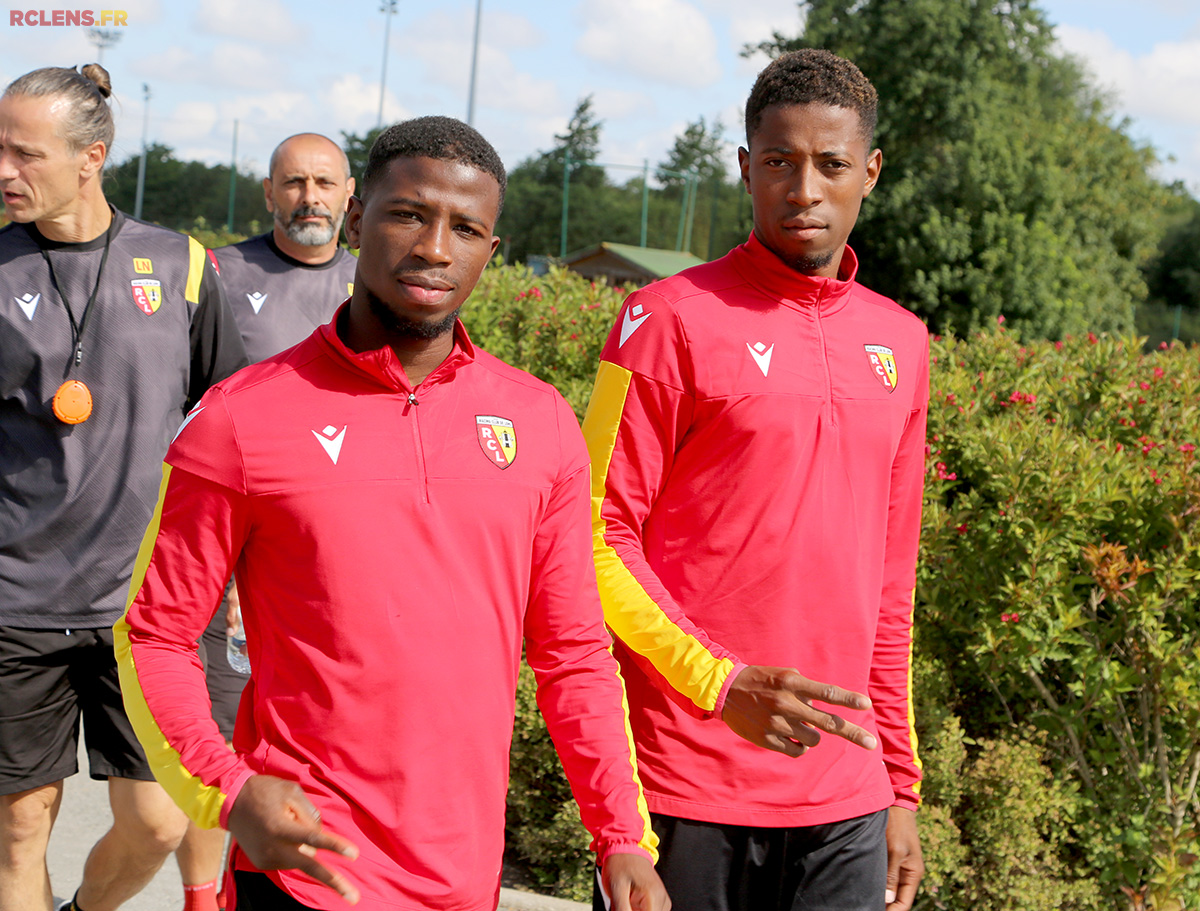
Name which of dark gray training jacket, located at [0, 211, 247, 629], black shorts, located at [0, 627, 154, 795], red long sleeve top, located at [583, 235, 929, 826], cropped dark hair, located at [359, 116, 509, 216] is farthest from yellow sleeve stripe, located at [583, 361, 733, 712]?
black shorts, located at [0, 627, 154, 795]

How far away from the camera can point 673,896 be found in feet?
8.19

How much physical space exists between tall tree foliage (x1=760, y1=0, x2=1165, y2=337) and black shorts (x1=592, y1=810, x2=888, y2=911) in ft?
97.7

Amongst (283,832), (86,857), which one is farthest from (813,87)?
(86,857)

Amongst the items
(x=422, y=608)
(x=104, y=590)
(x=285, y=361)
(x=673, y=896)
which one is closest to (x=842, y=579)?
(x=673, y=896)

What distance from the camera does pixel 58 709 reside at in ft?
11.0

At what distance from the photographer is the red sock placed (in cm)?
379

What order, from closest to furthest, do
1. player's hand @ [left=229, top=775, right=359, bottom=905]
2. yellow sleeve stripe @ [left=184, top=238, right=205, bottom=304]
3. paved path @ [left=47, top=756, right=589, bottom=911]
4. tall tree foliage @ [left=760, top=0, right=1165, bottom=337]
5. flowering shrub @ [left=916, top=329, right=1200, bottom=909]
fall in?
player's hand @ [left=229, top=775, right=359, bottom=905] → yellow sleeve stripe @ [left=184, top=238, right=205, bottom=304] → flowering shrub @ [left=916, top=329, right=1200, bottom=909] → paved path @ [left=47, top=756, right=589, bottom=911] → tall tree foliage @ [left=760, top=0, right=1165, bottom=337]

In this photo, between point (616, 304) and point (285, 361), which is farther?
point (616, 304)

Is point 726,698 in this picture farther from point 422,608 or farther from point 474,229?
point 474,229

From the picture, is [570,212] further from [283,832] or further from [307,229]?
[283,832]

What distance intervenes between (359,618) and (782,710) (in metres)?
0.84

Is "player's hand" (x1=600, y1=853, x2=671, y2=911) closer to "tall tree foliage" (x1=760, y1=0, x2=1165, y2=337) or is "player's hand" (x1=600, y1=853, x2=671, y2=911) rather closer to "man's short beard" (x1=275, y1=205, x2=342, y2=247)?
"man's short beard" (x1=275, y1=205, x2=342, y2=247)

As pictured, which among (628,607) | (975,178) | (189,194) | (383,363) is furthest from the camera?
(189,194)

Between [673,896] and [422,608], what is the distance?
38.9 inches
